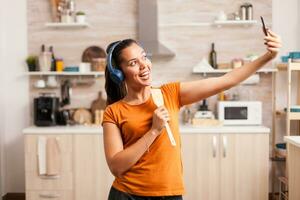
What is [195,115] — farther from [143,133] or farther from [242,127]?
[143,133]

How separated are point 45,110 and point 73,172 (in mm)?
665

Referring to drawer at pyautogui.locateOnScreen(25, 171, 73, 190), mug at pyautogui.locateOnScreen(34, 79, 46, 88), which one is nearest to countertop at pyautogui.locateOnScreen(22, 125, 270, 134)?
drawer at pyautogui.locateOnScreen(25, 171, 73, 190)

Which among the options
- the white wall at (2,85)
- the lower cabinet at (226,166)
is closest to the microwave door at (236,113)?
the lower cabinet at (226,166)

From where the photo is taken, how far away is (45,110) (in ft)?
12.3

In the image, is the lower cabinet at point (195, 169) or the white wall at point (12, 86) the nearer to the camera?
the lower cabinet at point (195, 169)

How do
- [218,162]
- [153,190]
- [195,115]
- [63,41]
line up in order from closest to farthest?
[153,190] → [218,162] → [195,115] → [63,41]

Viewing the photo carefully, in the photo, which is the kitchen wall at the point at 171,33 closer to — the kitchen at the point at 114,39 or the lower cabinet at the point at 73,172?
the kitchen at the point at 114,39

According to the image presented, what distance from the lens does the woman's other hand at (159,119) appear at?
122 centimetres

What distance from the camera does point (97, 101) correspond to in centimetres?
401

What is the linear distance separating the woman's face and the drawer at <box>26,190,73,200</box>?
2451 mm

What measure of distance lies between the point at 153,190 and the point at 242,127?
8.07 ft

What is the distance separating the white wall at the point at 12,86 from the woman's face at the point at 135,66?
2.91 metres

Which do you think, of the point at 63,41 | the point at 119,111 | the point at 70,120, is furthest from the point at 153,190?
the point at 63,41

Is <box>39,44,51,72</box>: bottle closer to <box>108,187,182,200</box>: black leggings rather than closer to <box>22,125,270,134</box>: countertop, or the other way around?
<box>22,125,270,134</box>: countertop
